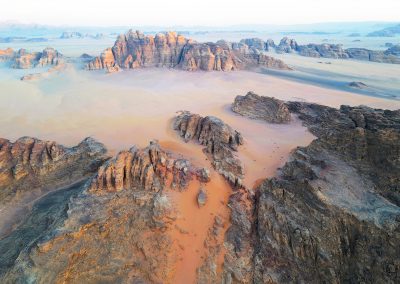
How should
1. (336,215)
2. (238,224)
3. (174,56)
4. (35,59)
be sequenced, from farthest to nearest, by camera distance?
(35,59), (174,56), (238,224), (336,215)

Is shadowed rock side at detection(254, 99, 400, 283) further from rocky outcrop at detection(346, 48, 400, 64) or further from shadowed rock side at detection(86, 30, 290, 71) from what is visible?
rocky outcrop at detection(346, 48, 400, 64)

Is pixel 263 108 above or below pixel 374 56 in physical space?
below

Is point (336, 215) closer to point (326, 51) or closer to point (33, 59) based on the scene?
point (33, 59)

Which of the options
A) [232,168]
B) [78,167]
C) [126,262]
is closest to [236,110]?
[232,168]

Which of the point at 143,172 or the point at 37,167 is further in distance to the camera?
the point at 37,167

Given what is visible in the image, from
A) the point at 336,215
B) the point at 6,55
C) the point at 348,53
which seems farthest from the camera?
the point at 348,53

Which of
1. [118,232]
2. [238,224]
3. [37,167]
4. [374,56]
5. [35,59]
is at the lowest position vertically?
[238,224]

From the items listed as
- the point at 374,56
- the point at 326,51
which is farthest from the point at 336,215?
the point at 326,51

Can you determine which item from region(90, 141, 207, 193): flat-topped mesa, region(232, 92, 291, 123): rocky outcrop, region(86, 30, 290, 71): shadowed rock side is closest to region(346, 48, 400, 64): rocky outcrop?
region(86, 30, 290, 71): shadowed rock side
